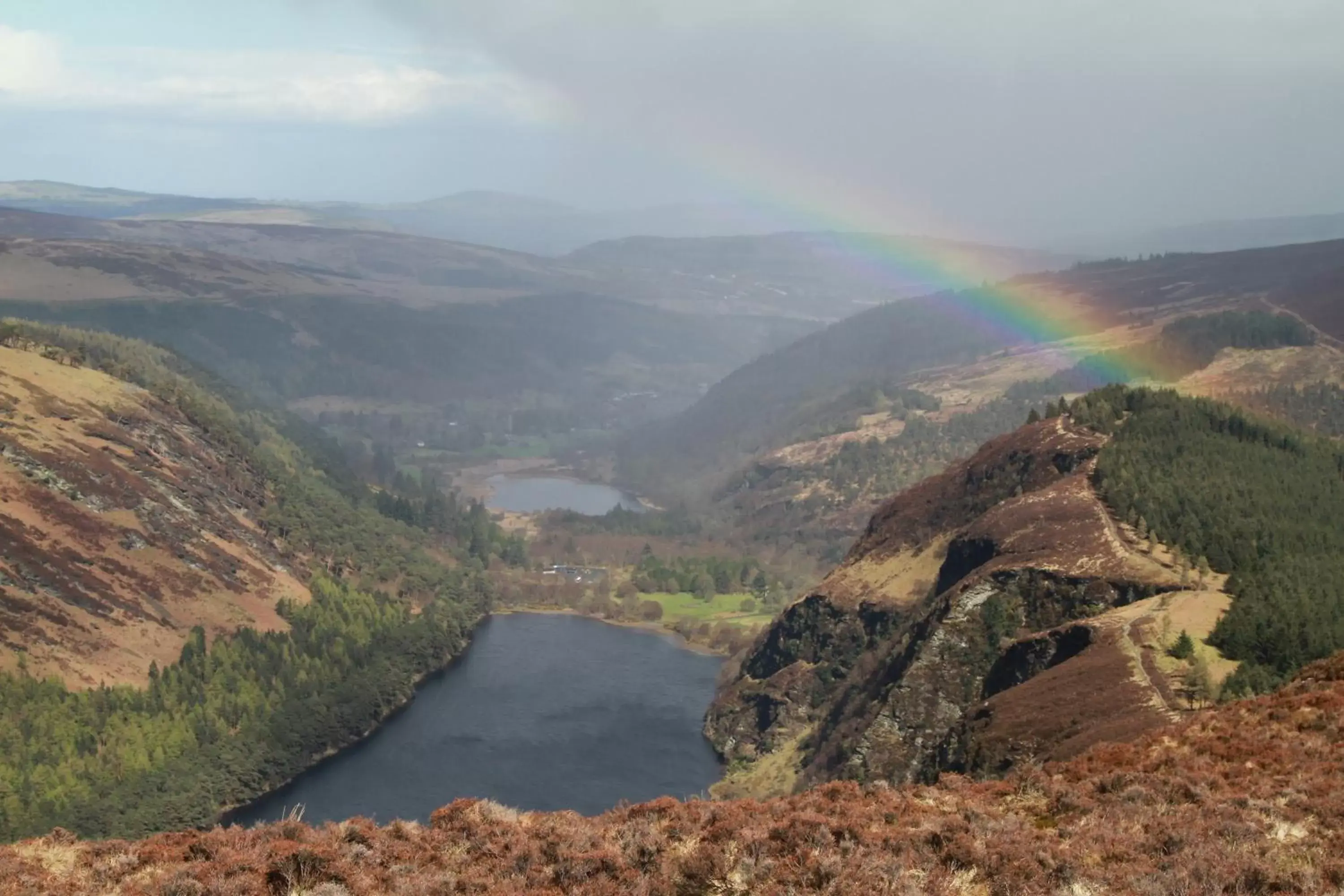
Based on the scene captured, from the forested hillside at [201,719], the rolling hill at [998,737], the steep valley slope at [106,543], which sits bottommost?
the forested hillside at [201,719]

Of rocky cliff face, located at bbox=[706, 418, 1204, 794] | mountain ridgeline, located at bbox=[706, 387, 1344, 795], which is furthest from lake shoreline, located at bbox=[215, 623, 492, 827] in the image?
mountain ridgeline, located at bbox=[706, 387, 1344, 795]

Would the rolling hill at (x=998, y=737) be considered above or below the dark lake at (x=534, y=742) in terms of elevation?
above

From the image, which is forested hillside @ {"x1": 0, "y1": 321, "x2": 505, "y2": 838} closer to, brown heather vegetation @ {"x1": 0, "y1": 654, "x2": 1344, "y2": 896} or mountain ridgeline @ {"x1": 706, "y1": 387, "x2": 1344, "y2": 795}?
mountain ridgeline @ {"x1": 706, "y1": 387, "x2": 1344, "y2": 795}

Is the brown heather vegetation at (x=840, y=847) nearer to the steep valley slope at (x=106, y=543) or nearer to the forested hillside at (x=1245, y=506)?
the forested hillside at (x=1245, y=506)

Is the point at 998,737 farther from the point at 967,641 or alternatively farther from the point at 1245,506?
the point at 1245,506

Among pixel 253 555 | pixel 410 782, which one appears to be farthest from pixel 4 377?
pixel 410 782

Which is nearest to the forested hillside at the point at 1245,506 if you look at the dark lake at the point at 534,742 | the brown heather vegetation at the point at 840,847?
the brown heather vegetation at the point at 840,847
